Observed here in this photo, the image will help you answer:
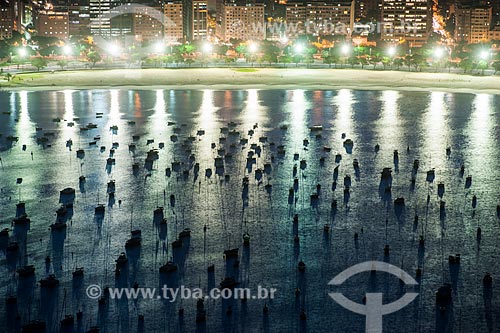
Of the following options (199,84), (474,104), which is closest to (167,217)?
(474,104)

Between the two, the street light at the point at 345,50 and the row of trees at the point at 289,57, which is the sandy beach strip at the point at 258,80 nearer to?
the row of trees at the point at 289,57

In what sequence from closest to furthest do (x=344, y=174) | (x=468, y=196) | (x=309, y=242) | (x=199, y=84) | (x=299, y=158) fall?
(x=309, y=242) < (x=468, y=196) < (x=344, y=174) < (x=299, y=158) < (x=199, y=84)

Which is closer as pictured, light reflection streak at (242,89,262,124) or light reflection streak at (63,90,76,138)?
light reflection streak at (63,90,76,138)

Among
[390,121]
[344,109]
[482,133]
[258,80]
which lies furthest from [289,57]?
[482,133]

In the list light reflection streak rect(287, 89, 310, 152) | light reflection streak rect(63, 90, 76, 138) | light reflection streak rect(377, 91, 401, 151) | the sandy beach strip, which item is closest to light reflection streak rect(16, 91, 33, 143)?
light reflection streak rect(63, 90, 76, 138)

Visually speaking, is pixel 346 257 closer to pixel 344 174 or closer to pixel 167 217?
pixel 167 217

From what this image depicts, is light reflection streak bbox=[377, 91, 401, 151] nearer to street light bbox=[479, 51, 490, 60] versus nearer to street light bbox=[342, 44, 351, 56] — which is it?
street light bbox=[479, 51, 490, 60]
